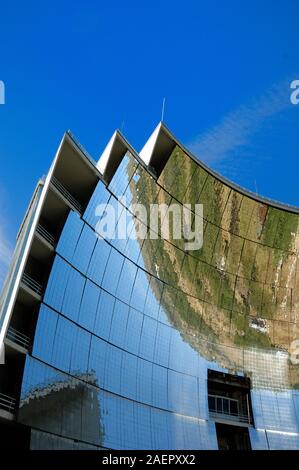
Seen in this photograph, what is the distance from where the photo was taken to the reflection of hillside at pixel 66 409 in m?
14.6

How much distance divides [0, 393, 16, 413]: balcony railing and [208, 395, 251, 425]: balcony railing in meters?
12.4

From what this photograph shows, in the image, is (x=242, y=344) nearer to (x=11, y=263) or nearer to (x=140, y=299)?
(x=140, y=299)

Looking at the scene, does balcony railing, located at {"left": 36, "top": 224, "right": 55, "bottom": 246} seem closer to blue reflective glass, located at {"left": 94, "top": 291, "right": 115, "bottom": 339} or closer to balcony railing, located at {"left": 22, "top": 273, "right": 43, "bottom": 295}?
balcony railing, located at {"left": 22, "top": 273, "right": 43, "bottom": 295}

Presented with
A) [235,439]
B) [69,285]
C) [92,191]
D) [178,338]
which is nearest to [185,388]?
[178,338]

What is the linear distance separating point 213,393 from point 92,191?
12326 mm

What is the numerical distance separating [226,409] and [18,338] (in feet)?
44.1

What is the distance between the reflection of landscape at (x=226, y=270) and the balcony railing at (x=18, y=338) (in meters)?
7.39

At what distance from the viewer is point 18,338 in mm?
15625

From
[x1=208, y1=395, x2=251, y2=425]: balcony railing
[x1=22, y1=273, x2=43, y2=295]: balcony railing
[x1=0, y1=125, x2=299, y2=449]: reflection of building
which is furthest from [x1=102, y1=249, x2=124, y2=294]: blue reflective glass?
[x1=208, y1=395, x2=251, y2=425]: balcony railing

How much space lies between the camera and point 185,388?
2241cm

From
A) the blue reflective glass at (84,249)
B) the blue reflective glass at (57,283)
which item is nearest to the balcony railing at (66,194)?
the blue reflective glass at (84,249)

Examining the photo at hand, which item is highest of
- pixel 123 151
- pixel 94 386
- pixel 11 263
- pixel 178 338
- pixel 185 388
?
pixel 123 151

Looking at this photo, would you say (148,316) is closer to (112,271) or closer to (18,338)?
(112,271)

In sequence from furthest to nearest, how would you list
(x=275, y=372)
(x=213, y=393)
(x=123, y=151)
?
(x=275, y=372), (x=213, y=393), (x=123, y=151)
